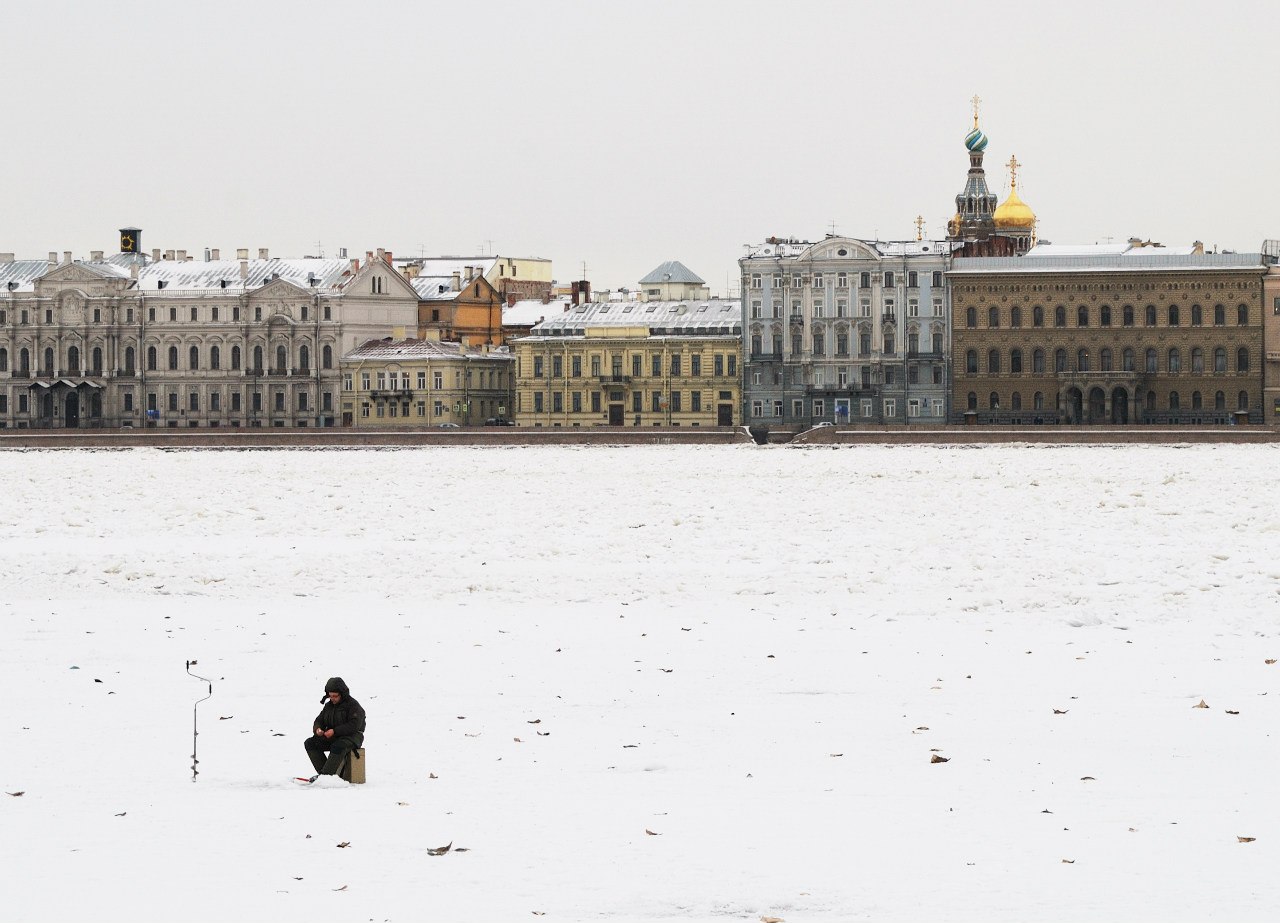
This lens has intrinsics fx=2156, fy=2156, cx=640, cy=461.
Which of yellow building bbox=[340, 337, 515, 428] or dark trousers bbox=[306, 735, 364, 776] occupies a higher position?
yellow building bbox=[340, 337, 515, 428]

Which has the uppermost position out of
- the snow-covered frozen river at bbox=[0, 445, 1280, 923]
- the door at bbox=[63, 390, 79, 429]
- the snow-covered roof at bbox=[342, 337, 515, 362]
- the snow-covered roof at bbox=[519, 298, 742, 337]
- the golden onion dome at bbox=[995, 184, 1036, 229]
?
the golden onion dome at bbox=[995, 184, 1036, 229]

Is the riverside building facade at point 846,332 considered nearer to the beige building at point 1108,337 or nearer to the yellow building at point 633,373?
the beige building at point 1108,337

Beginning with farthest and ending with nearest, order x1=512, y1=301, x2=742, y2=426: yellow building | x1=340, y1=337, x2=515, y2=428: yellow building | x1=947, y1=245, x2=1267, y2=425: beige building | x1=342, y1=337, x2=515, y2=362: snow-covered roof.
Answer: x1=342, y1=337, x2=515, y2=362: snow-covered roof < x1=340, y1=337, x2=515, y2=428: yellow building < x1=512, y1=301, x2=742, y2=426: yellow building < x1=947, y1=245, x2=1267, y2=425: beige building

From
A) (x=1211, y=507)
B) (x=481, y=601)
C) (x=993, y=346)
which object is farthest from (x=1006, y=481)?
(x=993, y=346)

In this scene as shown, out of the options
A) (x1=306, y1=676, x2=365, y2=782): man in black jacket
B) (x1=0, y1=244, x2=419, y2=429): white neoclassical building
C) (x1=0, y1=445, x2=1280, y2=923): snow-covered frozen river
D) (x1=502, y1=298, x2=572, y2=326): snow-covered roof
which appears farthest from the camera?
(x1=502, y1=298, x2=572, y2=326): snow-covered roof

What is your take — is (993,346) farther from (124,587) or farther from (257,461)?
(124,587)

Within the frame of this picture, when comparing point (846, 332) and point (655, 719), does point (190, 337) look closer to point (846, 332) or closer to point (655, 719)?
point (846, 332)

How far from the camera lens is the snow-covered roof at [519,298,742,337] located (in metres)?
70.7

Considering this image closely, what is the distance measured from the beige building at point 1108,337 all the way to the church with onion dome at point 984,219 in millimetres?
3786

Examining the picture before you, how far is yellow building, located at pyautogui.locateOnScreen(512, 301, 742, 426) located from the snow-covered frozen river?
47.9 meters

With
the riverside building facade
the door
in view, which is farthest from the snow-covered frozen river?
the door

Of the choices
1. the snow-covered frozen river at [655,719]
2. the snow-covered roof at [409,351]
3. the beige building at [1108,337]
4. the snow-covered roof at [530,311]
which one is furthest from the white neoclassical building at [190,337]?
the snow-covered frozen river at [655,719]

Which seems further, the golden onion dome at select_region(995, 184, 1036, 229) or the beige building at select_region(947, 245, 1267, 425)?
the golden onion dome at select_region(995, 184, 1036, 229)

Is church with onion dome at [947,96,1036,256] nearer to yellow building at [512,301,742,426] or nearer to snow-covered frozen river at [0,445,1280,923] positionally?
yellow building at [512,301,742,426]
